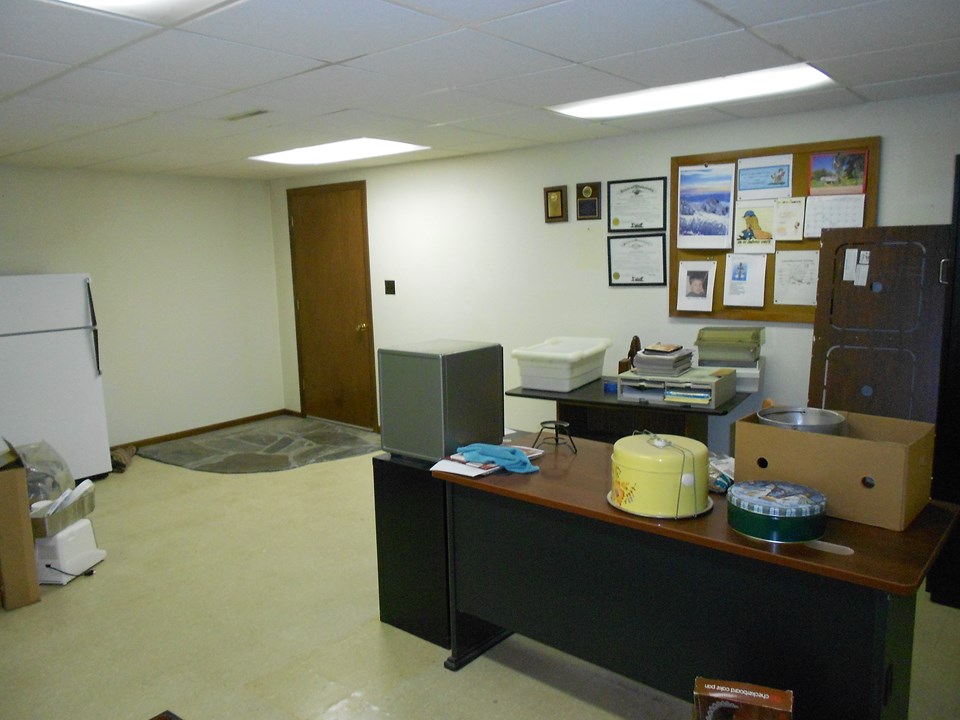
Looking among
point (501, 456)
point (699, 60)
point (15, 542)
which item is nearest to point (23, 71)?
point (15, 542)

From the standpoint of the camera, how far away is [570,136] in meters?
4.51

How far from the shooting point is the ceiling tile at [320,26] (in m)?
2.08

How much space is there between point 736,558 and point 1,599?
10.8 feet

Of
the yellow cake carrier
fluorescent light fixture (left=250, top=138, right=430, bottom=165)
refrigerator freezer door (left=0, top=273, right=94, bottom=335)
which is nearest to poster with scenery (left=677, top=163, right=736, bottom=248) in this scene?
fluorescent light fixture (left=250, top=138, right=430, bottom=165)

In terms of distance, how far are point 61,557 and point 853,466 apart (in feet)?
11.6

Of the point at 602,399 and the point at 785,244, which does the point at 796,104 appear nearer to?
the point at 785,244

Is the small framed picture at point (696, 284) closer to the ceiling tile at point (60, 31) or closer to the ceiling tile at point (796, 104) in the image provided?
the ceiling tile at point (796, 104)

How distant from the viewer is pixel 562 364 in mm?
4168

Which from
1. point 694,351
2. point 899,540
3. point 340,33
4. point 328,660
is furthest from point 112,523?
point 899,540

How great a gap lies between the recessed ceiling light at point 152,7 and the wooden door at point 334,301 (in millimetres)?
3884

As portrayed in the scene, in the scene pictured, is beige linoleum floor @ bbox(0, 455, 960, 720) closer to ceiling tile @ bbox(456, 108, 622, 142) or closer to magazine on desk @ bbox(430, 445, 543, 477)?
magazine on desk @ bbox(430, 445, 543, 477)

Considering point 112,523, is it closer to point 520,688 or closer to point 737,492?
point 520,688

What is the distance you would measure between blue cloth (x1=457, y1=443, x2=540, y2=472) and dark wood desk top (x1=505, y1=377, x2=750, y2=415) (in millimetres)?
1324

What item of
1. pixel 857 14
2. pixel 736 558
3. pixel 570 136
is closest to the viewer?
pixel 736 558
